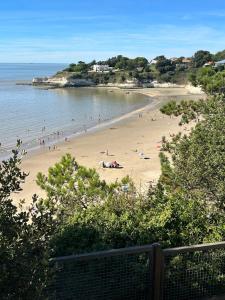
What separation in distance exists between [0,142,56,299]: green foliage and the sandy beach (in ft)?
60.0

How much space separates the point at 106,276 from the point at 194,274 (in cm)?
120

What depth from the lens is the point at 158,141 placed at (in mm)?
42406

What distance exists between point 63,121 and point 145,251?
5224 centimetres

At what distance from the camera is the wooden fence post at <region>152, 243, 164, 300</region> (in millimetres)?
5773

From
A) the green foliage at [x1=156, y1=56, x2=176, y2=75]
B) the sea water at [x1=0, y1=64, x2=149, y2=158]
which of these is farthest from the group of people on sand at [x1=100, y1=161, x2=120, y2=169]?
the green foliage at [x1=156, y1=56, x2=176, y2=75]

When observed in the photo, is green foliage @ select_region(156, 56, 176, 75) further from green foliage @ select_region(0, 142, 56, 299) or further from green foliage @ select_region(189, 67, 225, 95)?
green foliage @ select_region(0, 142, 56, 299)

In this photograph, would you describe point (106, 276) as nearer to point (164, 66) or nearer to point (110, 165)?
point (110, 165)

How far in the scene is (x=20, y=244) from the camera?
3768 millimetres

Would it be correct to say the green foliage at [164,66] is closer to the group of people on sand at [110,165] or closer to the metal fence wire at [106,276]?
the group of people on sand at [110,165]

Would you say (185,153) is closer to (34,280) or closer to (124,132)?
(34,280)

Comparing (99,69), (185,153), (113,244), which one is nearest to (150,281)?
(113,244)

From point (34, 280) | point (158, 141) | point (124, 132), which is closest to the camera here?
point (34, 280)

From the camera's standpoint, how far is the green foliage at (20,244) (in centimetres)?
365

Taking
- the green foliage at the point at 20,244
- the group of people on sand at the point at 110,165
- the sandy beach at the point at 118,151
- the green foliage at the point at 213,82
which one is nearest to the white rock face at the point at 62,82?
the green foliage at the point at 213,82
